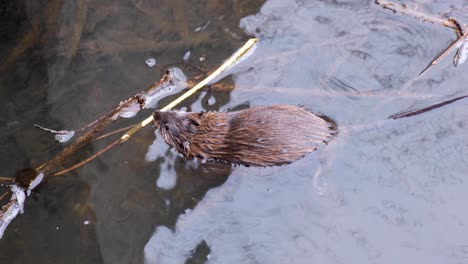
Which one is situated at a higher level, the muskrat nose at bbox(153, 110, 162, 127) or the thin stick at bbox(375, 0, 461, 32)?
the thin stick at bbox(375, 0, 461, 32)

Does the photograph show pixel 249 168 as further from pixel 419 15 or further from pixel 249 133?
pixel 419 15

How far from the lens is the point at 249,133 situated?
15.2 feet

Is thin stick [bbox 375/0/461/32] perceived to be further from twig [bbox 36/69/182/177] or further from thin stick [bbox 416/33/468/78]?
twig [bbox 36/69/182/177]

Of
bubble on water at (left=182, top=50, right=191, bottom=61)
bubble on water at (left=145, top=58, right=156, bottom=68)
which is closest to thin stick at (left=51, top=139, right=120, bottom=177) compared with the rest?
bubble on water at (left=145, top=58, right=156, bottom=68)

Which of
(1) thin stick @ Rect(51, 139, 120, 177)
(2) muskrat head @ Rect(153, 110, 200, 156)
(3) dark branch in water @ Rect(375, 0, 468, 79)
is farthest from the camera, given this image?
(3) dark branch in water @ Rect(375, 0, 468, 79)

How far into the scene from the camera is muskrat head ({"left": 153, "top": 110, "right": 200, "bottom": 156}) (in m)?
4.93

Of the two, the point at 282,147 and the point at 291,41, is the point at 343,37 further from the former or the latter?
the point at 282,147

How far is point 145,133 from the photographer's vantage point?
17.2 ft

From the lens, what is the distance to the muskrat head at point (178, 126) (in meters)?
4.93

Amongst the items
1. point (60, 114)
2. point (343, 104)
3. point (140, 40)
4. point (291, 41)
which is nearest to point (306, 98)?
point (343, 104)

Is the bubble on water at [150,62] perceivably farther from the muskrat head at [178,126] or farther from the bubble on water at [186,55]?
the muskrat head at [178,126]

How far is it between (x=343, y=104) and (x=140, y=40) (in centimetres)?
232

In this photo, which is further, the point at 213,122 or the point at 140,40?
the point at 140,40

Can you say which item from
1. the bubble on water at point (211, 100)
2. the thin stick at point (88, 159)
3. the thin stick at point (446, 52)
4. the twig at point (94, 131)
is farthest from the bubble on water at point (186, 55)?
the thin stick at point (446, 52)
